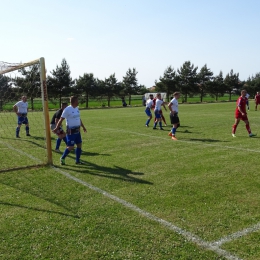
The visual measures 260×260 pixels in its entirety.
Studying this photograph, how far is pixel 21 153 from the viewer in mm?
9125

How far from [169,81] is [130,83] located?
8.67 meters

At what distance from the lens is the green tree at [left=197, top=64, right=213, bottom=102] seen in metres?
62.2

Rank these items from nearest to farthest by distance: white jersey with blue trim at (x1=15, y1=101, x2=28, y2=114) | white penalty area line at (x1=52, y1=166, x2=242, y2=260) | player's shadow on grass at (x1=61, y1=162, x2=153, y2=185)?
white penalty area line at (x1=52, y1=166, x2=242, y2=260) → player's shadow on grass at (x1=61, y1=162, x2=153, y2=185) → white jersey with blue trim at (x1=15, y1=101, x2=28, y2=114)

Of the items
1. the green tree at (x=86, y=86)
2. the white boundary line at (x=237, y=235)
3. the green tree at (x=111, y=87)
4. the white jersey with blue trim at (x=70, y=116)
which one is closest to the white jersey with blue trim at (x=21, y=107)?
the white jersey with blue trim at (x=70, y=116)

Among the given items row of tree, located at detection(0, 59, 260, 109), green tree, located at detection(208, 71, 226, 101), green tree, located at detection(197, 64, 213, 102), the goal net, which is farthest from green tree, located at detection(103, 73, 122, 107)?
the goal net

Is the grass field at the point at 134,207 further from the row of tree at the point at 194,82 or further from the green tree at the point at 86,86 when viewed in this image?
the row of tree at the point at 194,82

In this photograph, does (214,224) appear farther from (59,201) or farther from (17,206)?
(17,206)

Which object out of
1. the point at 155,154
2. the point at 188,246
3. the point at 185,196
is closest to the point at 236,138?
the point at 155,154

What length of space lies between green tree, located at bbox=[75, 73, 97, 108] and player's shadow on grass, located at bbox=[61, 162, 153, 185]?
44.1m

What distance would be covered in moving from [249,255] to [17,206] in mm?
3687

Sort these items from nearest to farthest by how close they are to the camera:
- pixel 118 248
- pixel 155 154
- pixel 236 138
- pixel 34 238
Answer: pixel 118 248
pixel 34 238
pixel 155 154
pixel 236 138

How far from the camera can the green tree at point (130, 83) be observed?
188ft

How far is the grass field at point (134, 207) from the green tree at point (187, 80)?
5335cm

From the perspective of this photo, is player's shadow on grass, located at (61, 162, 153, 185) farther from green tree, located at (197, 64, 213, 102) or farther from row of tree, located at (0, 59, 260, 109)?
green tree, located at (197, 64, 213, 102)
